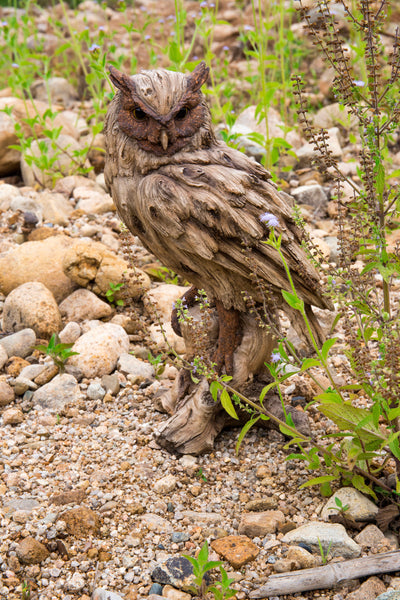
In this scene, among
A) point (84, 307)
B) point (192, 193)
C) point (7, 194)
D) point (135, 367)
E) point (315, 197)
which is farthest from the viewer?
point (7, 194)

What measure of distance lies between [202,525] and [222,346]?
2.84 feet

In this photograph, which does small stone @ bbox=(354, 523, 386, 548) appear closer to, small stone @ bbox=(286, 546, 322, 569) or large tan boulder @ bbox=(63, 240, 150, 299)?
A: small stone @ bbox=(286, 546, 322, 569)

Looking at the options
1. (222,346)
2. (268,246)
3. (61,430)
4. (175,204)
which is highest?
(175,204)

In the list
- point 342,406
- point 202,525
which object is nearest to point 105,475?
point 202,525

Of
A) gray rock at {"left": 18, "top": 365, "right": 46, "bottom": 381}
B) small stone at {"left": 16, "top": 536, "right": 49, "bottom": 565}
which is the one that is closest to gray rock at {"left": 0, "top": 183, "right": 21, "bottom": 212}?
gray rock at {"left": 18, "top": 365, "right": 46, "bottom": 381}

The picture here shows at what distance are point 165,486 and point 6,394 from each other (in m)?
1.22

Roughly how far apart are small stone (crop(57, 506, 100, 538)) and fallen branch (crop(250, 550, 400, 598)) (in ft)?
2.45

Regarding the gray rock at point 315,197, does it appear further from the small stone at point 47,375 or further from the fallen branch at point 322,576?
the fallen branch at point 322,576

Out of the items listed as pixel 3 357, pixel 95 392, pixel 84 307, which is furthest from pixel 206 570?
pixel 84 307

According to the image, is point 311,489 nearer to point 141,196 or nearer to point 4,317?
point 141,196

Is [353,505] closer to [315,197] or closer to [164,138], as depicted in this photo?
[164,138]

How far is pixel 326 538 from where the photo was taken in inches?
104

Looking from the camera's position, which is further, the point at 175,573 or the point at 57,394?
the point at 57,394

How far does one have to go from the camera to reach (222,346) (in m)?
3.29
